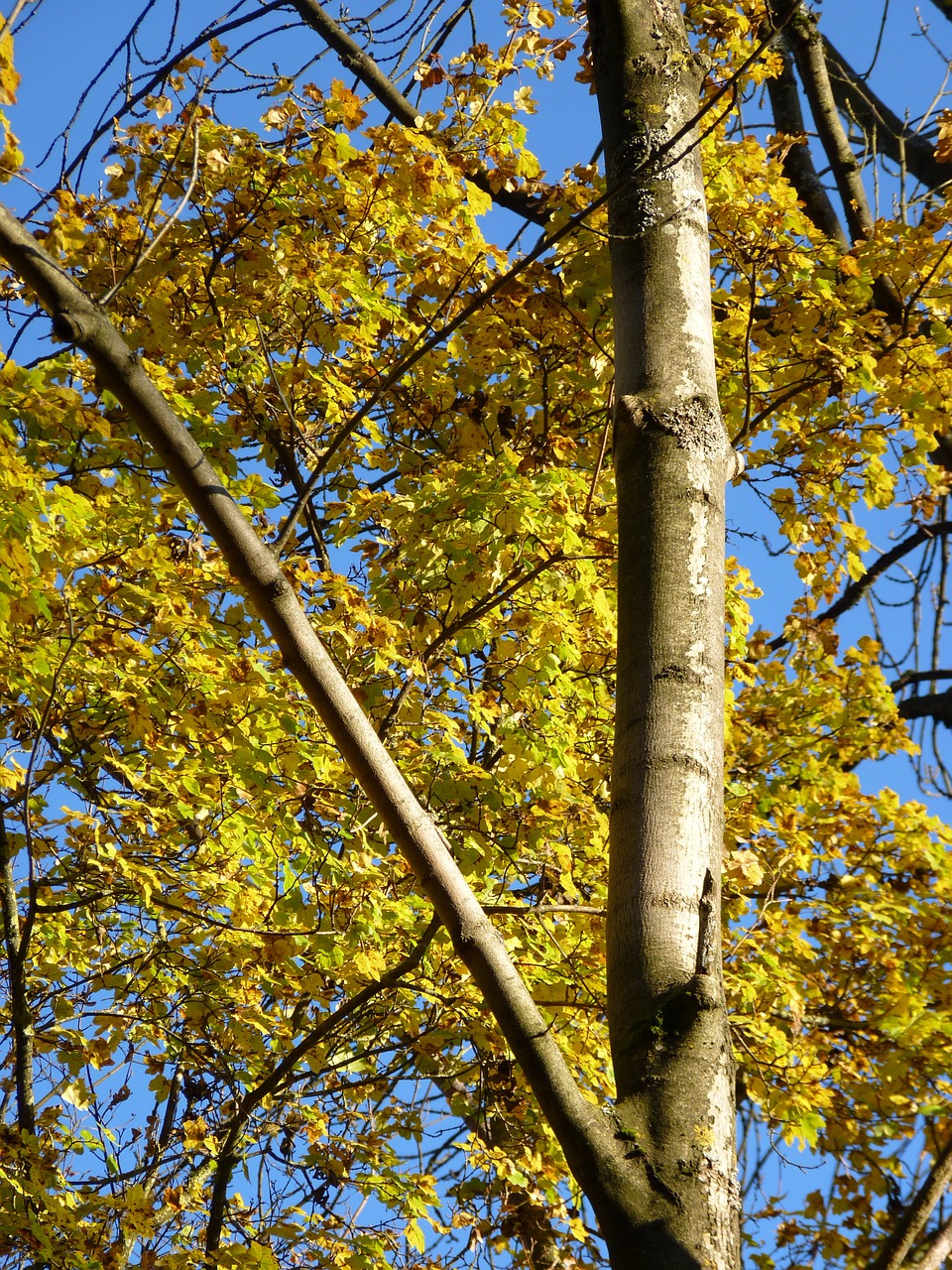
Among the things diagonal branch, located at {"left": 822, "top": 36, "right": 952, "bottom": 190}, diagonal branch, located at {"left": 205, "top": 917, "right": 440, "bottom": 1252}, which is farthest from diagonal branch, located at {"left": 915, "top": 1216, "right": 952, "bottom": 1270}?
diagonal branch, located at {"left": 822, "top": 36, "right": 952, "bottom": 190}

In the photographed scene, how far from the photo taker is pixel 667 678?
153 centimetres

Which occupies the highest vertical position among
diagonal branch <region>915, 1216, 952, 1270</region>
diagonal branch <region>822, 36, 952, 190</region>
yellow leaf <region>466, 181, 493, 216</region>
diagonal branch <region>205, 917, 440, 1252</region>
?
diagonal branch <region>822, 36, 952, 190</region>

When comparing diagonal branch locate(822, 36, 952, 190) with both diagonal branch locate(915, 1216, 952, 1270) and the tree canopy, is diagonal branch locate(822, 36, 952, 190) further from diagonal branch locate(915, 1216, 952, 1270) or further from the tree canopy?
diagonal branch locate(915, 1216, 952, 1270)

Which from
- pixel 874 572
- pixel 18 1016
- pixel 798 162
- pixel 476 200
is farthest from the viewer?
pixel 874 572

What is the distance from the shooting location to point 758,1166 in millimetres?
3811

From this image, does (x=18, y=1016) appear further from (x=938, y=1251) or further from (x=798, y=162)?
(x=798, y=162)

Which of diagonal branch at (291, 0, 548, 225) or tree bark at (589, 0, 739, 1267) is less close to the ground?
diagonal branch at (291, 0, 548, 225)

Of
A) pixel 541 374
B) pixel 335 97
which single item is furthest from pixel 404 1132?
pixel 335 97

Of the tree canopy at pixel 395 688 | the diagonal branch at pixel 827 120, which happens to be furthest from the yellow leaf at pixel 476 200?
the diagonal branch at pixel 827 120

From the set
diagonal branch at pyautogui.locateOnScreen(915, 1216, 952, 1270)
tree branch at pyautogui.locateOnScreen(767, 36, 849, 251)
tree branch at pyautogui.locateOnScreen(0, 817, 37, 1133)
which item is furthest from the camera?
tree branch at pyautogui.locateOnScreen(767, 36, 849, 251)

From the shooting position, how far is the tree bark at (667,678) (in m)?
1.26

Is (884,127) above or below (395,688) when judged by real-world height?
above

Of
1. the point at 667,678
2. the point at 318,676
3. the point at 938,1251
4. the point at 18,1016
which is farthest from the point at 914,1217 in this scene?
the point at 18,1016

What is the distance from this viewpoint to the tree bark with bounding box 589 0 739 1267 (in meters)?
1.26
